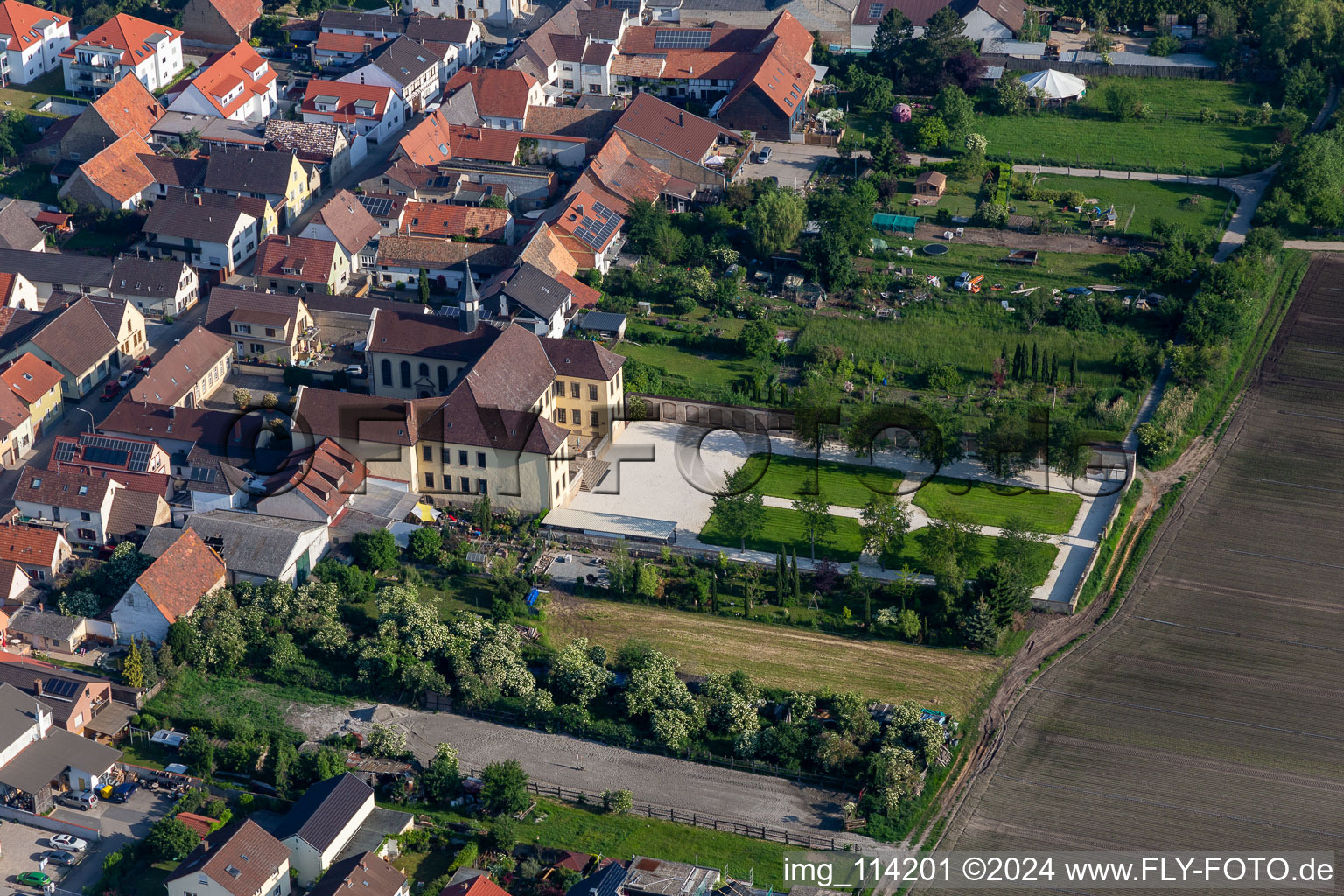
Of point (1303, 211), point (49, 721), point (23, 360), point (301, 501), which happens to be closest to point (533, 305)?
point (301, 501)

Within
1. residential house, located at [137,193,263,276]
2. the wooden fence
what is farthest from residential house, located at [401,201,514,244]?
the wooden fence

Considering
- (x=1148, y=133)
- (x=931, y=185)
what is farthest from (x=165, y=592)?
(x=1148, y=133)

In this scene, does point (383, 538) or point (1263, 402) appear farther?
point (1263, 402)

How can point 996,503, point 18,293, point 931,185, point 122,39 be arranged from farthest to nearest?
1. point 122,39
2. point 931,185
3. point 18,293
4. point 996,503

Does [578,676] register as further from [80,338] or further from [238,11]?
[238,11]

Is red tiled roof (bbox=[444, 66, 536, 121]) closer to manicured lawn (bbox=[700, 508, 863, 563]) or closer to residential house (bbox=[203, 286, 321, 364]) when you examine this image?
residential house (bbox=[203, 286, 321, 364])

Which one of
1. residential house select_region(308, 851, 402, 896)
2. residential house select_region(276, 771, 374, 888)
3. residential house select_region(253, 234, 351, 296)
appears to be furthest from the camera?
residential house select_region(253, 234, 351, 296)

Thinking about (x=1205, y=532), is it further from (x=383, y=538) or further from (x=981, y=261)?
(x=383, y=538)
